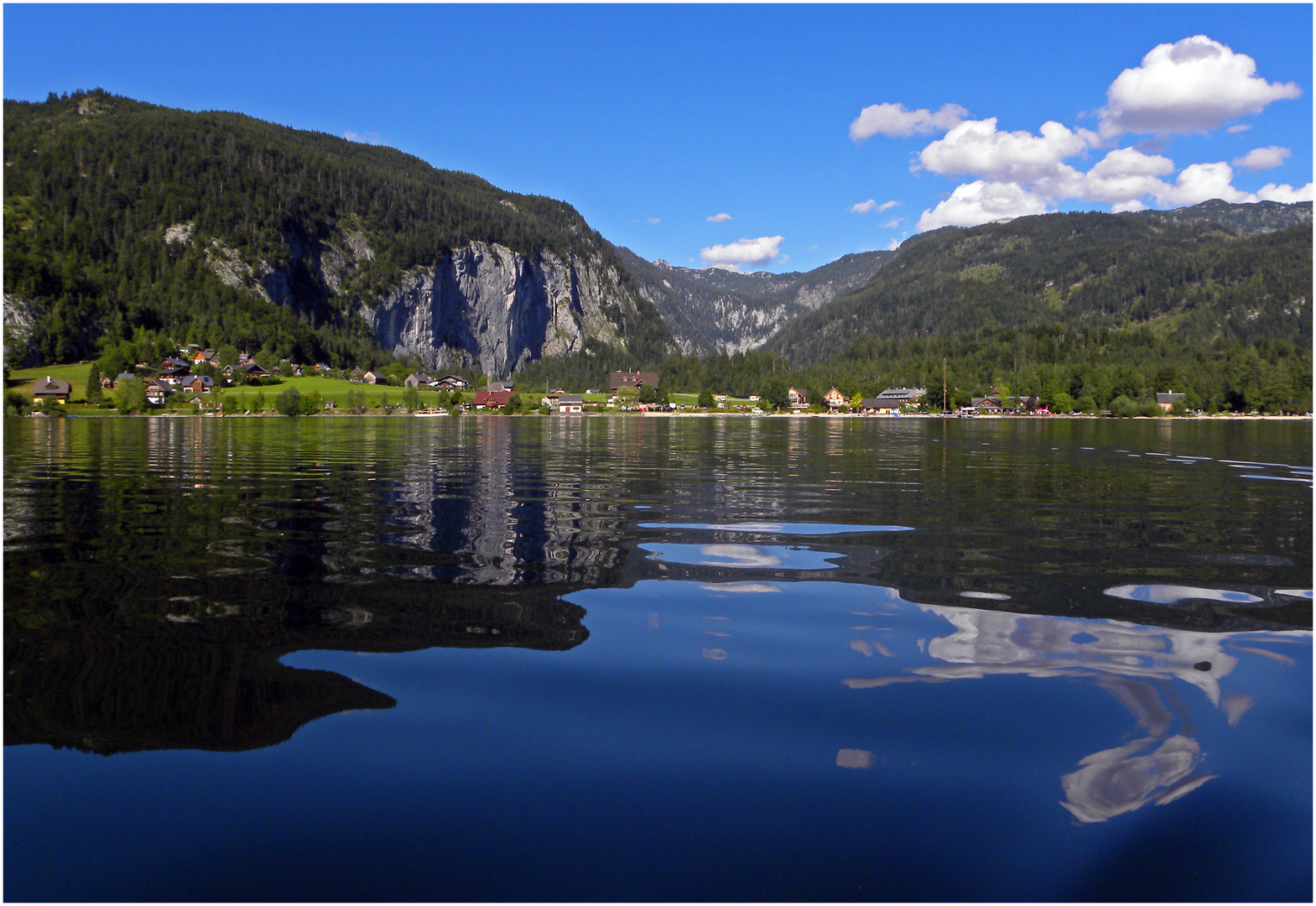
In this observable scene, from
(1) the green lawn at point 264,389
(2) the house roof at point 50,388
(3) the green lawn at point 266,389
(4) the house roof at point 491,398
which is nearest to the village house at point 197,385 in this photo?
(1) the green lawn at point 264,389

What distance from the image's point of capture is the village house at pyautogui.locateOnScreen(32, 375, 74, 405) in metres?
133

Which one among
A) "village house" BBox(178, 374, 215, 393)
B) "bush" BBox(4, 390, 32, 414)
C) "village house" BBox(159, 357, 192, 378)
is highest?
"village house" BBox(159, 357, 192, 378)

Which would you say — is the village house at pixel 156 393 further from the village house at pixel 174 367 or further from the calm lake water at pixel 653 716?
the calm lake water at pixel 653 716

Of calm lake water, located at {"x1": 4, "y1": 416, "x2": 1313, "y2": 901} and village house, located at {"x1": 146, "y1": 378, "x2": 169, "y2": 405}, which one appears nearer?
calm lake water, located at {"x1": 4, "y1": 416, "x2": 1313, "y2": 901}

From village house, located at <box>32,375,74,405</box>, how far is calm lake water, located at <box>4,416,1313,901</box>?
15373 cm

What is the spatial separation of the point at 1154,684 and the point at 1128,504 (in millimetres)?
14153

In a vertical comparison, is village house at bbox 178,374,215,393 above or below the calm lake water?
above

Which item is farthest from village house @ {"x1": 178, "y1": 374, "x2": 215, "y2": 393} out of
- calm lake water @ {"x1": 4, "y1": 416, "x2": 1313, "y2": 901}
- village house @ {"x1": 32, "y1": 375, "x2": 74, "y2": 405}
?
calm lake water @ {"x1": 4, "y1": 416, "x2": 1313, "y2": 901}

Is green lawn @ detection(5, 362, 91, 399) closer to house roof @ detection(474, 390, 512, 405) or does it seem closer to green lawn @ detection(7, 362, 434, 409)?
green lawn @ detection(7, 362, 434, 409)

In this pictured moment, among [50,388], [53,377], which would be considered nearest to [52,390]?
[50,388]

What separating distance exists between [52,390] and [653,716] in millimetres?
169061

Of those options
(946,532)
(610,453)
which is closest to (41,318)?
(610,453)

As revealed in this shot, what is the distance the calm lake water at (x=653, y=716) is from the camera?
4133 mm

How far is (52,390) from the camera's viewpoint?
443 ft
